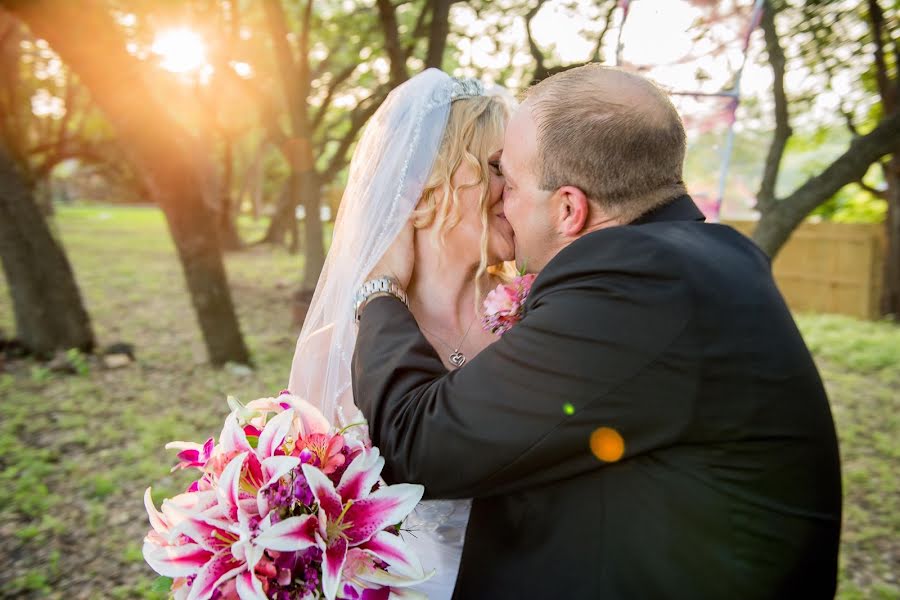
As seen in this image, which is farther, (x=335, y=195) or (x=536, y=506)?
(x=335, y=195)

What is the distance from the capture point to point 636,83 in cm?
162

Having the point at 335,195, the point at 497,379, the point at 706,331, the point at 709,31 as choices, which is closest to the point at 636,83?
the point at 706,331

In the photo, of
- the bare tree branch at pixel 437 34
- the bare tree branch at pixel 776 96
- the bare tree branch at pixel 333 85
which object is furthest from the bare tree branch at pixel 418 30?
the bare tree branch at pixel 776 96

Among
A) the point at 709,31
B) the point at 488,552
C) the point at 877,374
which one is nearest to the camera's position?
the point at 488,552

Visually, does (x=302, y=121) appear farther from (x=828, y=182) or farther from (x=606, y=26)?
(x=828, y=182)

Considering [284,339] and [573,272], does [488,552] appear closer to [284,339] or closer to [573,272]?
[573,272]

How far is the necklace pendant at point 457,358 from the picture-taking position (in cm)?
277

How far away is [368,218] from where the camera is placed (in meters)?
2.71

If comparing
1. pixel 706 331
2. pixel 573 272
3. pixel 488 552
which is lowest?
pixel 488 552

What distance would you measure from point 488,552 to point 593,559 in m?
0.37

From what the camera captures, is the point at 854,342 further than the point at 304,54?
Yes

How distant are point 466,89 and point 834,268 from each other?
14.0m

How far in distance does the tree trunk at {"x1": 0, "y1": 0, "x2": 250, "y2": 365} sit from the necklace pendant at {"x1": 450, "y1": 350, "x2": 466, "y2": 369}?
5535 mm

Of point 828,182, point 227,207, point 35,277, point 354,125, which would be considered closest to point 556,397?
point 828,182
